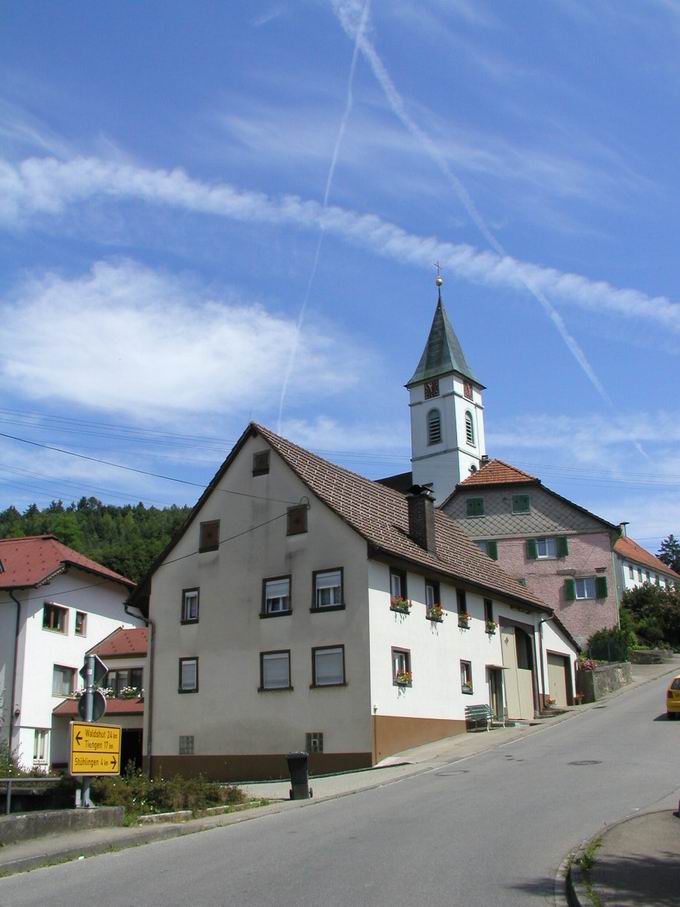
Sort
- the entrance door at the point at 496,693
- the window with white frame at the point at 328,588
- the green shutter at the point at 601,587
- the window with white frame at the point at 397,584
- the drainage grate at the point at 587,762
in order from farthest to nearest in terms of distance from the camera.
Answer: the green shutter at the point at 601,587
the entrance door at the point at 496,693
the window with white frame at the point at 397,584
the window with white frame at the point at 328,588
the drainage grate at the point at 587,762

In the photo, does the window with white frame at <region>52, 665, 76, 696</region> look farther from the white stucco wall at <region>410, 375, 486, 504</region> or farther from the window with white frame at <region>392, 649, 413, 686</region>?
the white stucco wall at <region>410, 375, 486, 504</region>

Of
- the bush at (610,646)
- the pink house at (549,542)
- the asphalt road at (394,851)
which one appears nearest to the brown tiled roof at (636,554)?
the pink house at (549,542)

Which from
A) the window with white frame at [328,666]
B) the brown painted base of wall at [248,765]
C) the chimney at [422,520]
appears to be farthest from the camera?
the chimney at [422,520]

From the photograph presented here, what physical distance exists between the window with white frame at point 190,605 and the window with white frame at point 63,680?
9.93 meters

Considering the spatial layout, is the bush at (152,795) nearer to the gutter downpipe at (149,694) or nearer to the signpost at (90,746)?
the signpost at (90,746)

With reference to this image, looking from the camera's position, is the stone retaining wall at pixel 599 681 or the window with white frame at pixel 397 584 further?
the stone retaining wall at pixel 599 681

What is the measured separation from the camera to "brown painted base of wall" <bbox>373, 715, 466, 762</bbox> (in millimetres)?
26828

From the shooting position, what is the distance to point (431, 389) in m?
93.9

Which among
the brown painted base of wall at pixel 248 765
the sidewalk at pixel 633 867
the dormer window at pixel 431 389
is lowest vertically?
the brown painted base of wall at pixel 248 765

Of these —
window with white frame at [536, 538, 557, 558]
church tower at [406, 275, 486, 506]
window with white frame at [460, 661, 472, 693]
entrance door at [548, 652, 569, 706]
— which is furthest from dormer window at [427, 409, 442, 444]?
window with white frame at [460, 661, 472, 693]

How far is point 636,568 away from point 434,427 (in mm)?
32313

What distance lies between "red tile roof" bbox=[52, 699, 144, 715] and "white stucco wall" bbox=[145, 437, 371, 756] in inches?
178

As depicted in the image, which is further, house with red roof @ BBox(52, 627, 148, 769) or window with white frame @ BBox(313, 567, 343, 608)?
house with red roof @ BBox(52, 627, 148, 769)

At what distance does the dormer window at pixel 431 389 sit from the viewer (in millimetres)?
93562
